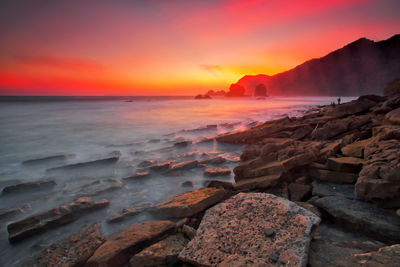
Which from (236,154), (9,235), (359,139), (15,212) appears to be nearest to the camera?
(9,235)

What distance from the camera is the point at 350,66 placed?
147m

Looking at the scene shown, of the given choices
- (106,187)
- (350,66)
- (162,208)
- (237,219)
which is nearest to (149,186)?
(106,187)

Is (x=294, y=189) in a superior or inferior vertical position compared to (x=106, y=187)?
superior

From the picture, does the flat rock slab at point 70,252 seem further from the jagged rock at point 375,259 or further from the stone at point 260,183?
the jagged rock at point 375,259

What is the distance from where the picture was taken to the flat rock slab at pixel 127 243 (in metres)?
2.99

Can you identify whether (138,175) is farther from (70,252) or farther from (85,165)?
(70,252)

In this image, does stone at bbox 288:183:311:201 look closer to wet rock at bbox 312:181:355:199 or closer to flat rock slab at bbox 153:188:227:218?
wet rock at bbox 312:181:355:199

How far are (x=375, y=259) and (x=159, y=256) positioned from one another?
259cm

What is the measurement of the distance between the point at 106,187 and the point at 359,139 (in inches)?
322

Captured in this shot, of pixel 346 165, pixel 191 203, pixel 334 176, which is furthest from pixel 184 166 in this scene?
pixel 346 165

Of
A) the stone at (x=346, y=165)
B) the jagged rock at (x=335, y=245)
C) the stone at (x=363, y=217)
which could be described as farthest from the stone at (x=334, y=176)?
the jagged rock at (x=335, y=245)

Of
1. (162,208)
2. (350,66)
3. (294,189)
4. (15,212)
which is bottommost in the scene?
(15,212)

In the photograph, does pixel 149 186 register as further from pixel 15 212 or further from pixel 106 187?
pixel 15 212

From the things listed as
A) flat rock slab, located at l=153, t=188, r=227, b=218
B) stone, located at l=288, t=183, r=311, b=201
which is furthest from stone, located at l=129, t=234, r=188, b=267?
stone, located at l=288, t=183, r=311, b=201
